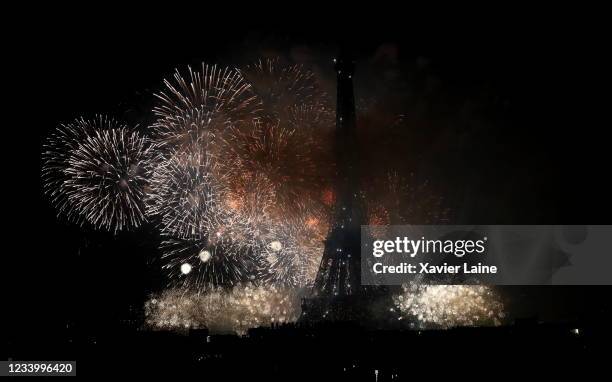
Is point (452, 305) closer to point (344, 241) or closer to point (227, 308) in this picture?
point (344, 241)

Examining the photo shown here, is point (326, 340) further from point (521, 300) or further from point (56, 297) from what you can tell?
point (521, 300)

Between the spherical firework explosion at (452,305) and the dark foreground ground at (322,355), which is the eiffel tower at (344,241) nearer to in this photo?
the spherical firework explosion at (452,305)

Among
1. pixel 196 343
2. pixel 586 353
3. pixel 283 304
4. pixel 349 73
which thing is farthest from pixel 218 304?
pixel 586 353

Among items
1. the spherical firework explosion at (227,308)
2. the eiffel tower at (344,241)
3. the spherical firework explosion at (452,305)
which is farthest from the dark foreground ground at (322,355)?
the spherical firework explosion at (227,308)

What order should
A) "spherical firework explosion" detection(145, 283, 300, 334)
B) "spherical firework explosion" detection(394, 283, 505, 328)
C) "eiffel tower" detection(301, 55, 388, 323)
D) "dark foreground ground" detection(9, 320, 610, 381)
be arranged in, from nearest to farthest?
1. "dark foreground ground" detection(9, 320, 610, 381)
2. "eiffel tower" detection(301, 55, 388, 323)
3. "spherical firework explosion" detection(394, 283, 505, 328)
4. "spherical firework explosion" detection(145, 283, 300, 334)

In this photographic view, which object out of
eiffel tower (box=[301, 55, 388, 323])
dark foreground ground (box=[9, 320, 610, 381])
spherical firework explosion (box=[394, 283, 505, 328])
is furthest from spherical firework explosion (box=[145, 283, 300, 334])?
dark foreground ground (box=[9, 320, 610, 381])

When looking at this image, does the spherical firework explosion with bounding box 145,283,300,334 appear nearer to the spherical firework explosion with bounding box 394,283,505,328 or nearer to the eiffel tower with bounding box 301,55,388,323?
the eiffel tower with bounding box 301,55,388,323

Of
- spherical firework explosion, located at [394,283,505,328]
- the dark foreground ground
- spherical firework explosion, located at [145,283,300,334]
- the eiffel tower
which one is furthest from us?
spherical firework explosion, located at [145,283,300,334]
